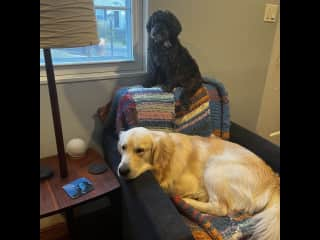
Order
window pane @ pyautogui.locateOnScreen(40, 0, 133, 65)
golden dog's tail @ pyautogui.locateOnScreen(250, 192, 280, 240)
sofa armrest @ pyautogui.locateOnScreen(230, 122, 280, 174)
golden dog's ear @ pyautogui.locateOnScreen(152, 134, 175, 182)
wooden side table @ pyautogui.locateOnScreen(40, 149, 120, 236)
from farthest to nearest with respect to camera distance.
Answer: window pane @ pyautogui.locateOnScreen(40, 0, 133, 65), sofa armrest @ pyautogui.locateOnScreen(230, 122, 280, 174), golden dog's ear @ pyautogui.locateOnScreen(152, 134, 175, 182), wooden side table @ pyautogui.locateOnScreen(40, 149, 120, 236), golden dog's tail @ pyautogui.locateOnScreen(250, 192, 280, 240)

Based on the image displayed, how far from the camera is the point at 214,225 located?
1.12 m

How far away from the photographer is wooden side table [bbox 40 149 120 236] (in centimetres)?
112

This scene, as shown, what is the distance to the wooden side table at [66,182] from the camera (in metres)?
1.12

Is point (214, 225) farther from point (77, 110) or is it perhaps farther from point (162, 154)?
point (77, 110)

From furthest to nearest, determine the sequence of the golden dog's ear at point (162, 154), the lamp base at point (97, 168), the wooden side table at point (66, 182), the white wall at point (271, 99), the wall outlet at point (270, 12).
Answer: the white wall at point (271, 99) → the wall outlet at point (270, 12) → the lamp base at point (97, 168) → the golden dog's ear at point (162, 154) → the wooden side table at point (66, 182)

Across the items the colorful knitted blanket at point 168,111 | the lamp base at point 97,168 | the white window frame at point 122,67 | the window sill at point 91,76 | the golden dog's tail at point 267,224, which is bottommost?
the golden dog's tail at point 267,224

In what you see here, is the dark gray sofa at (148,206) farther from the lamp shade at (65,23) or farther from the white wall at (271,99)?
the white wall at (271,99)

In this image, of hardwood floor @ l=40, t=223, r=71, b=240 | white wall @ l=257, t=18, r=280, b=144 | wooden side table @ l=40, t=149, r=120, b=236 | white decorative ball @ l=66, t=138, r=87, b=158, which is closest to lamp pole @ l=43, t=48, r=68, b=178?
wooden side table @ l=40, t=149, r=120, b=236

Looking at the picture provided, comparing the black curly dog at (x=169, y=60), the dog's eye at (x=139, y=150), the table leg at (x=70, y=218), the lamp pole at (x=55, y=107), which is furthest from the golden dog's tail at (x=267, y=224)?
the lamp pole at (x=55, y=107)

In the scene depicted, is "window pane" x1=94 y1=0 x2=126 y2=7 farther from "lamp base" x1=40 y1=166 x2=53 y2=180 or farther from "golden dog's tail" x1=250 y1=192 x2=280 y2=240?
"golden dog's tail" x1=250 y1=192 x2=280 y2=240

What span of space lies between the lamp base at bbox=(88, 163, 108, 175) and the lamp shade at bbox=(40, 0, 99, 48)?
0.71 metres
